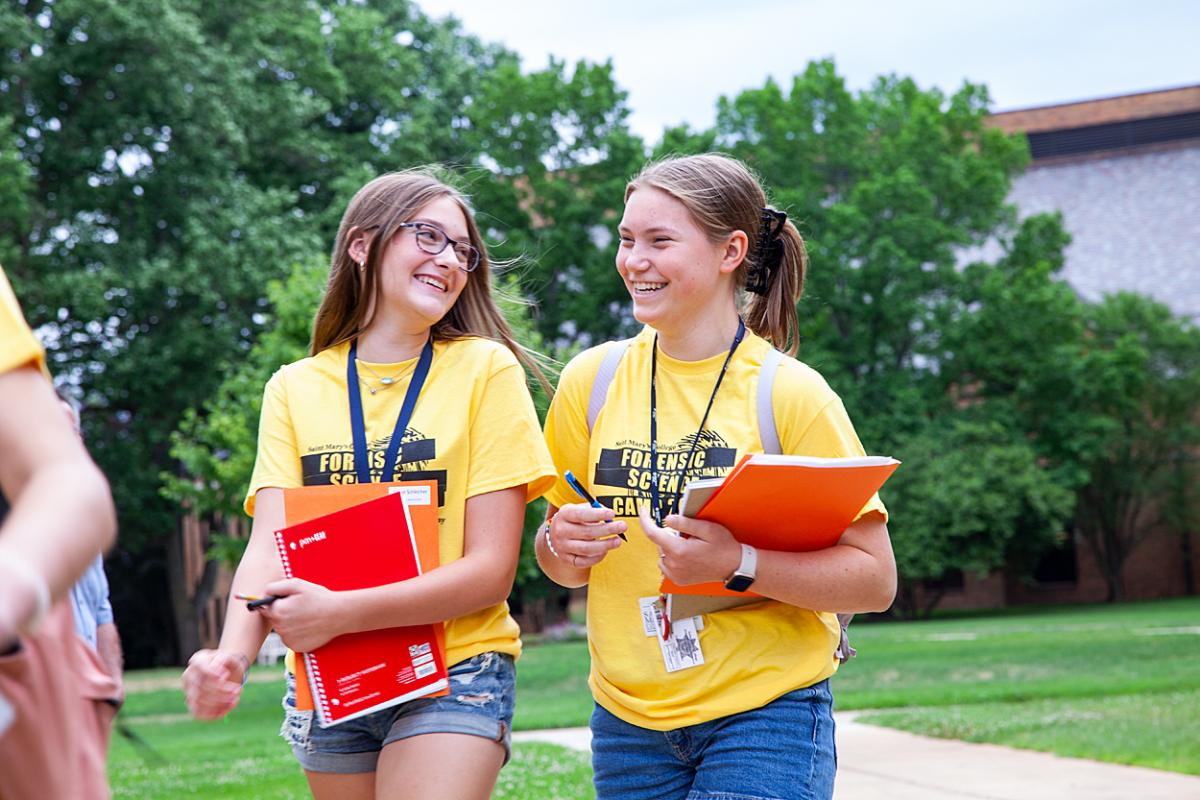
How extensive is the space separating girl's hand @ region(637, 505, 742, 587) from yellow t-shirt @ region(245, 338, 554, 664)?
1.35 feet

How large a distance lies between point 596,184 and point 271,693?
1952 centimetres

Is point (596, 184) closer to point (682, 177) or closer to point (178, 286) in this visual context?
point (178, 286)

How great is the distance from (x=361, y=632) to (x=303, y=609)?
0.17 m

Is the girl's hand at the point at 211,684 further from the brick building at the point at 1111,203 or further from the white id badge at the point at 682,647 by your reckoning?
the brick building at the point at 1111,203

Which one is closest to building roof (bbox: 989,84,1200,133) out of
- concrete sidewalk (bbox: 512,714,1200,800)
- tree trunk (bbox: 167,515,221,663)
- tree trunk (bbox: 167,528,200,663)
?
tree trunk (bbox: 167,515,221,663)

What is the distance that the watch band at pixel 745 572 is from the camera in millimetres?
2992

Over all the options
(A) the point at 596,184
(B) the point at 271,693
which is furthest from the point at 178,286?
(A) the point at 596,184

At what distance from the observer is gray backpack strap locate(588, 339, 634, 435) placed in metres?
3.38

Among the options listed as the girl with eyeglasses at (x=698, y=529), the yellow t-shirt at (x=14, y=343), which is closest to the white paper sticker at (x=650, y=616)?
the girl with eyeglasses at (x=698, y=529)

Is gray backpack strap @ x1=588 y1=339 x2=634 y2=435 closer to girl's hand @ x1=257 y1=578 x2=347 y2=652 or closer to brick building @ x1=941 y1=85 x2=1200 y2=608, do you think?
girl's hand @ x1=257 y1=578 x2=347 y2=652

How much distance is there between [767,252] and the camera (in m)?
3.46

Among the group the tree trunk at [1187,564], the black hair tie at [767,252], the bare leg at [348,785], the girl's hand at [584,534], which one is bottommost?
the tree trunk at [1187,564]

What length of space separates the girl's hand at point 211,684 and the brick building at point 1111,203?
137 feet

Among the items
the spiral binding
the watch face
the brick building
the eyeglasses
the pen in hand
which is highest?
the brick building
